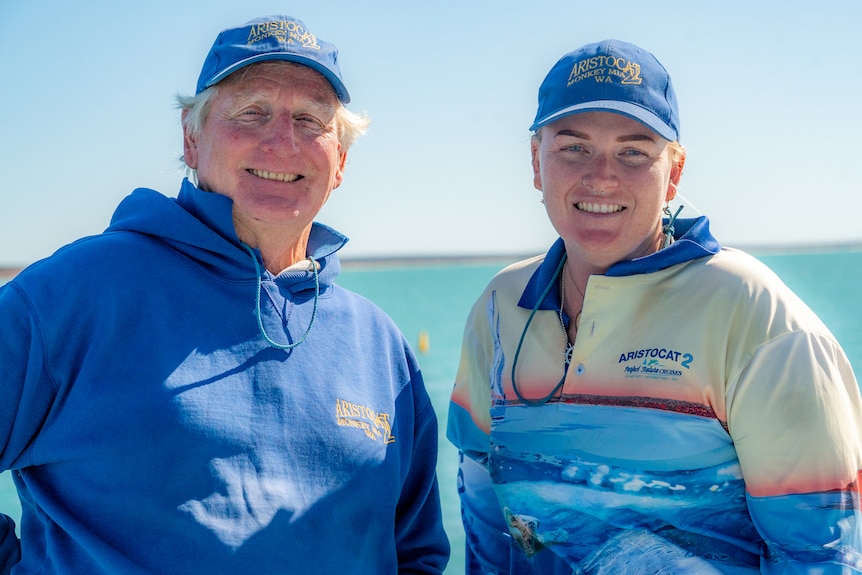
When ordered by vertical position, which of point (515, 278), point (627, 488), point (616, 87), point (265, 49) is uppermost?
point (265, 49)

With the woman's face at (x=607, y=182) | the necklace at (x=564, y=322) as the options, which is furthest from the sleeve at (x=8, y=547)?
the woman's face at (x=607, y=182)

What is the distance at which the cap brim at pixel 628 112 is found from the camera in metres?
2.27

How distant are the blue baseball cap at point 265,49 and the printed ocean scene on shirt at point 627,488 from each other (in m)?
1.21

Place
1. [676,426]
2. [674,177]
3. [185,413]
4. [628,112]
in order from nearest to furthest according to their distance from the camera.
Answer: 1. [185,413]
2. [676,426]
3. [628,112]
4. [674,177]

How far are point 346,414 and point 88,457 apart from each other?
691mm

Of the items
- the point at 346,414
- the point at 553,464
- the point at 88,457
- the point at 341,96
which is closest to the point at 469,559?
the point at 553,464

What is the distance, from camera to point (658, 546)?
2205mm

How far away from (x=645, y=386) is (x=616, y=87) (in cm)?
83

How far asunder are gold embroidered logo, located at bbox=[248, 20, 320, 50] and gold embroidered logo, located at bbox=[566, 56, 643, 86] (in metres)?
0.77

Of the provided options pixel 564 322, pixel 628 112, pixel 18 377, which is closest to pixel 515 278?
pixel 564 322

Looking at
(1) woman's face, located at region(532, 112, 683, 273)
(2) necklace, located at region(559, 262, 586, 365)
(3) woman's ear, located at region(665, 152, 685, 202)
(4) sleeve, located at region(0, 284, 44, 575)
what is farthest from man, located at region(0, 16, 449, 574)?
(3) woman's ear, located at region(665, 152, 685, 202)

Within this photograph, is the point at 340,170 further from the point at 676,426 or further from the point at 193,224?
the point at 676,426

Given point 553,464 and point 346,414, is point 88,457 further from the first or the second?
point 553,464

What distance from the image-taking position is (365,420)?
2389mm
